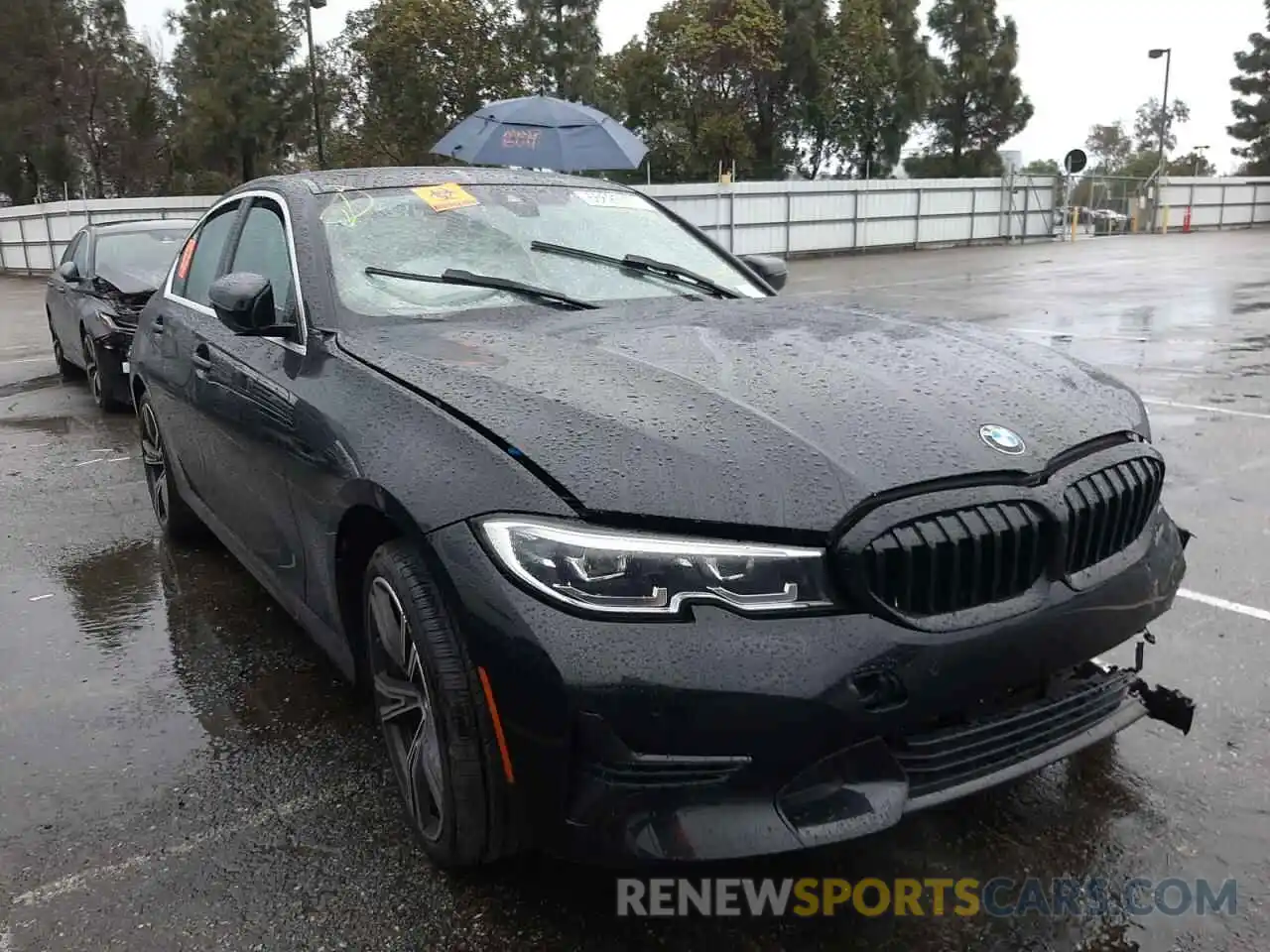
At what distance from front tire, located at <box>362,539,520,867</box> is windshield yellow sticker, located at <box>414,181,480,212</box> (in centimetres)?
153

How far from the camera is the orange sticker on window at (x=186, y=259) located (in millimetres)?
4691

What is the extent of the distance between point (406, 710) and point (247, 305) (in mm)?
1346

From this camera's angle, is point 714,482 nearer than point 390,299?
Yes

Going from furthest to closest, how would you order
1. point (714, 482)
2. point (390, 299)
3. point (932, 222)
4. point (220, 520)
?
point (932, 222)
point (220, 520)
point (390, 299)
point (714, 482)

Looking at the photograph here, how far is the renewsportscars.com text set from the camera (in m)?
2.34

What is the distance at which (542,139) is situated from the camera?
48.3 feet

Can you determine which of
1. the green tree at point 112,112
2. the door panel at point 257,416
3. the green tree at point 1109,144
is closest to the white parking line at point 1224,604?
the door panel at point 257,416

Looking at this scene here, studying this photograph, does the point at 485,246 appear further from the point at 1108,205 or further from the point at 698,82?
the point at 698,82

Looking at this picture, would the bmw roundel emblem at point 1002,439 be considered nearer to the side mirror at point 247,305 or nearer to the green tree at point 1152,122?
the side mirror at point 247,305

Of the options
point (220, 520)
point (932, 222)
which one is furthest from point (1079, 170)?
point (220, 520)

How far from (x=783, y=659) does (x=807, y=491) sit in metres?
0.32

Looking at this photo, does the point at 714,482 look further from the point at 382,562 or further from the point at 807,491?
the point at 382,562

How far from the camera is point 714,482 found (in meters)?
2.05

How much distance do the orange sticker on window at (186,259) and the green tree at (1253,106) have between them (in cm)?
7211
